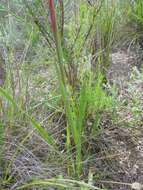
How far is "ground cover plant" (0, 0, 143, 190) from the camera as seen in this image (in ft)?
4.06

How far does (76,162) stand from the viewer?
130 cm

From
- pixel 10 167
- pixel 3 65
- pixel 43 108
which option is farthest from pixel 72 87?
pixel 10 167

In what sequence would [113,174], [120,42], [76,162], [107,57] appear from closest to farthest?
[76,162] → [113,174] → [107,57] → [120,42]

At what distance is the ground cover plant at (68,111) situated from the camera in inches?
48.8

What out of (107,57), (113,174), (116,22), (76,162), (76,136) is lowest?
(113,174)

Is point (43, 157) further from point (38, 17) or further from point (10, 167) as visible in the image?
point (38, 17)

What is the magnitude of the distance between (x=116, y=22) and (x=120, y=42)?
0.76 ft

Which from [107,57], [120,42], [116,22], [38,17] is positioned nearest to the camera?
[38,17]

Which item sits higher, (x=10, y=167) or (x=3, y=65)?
(x=3, y=65)

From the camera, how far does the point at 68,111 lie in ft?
3.85

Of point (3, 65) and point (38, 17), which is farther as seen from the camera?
point (38, 17)

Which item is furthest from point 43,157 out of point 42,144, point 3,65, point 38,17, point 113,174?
point 38,17

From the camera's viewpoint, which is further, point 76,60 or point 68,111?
point 76,60

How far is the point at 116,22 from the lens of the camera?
214 centimetres
